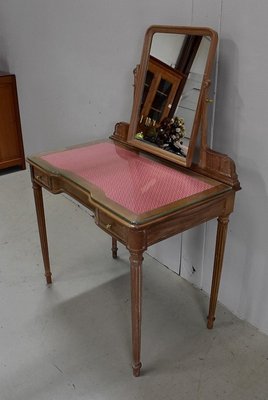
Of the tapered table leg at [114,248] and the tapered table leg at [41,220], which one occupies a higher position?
the tapered table leg at [41,220]

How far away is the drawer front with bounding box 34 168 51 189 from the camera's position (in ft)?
5.50

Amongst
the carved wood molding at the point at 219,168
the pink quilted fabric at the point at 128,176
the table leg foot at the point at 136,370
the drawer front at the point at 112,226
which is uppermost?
the carved wood molding at the point at 219,168

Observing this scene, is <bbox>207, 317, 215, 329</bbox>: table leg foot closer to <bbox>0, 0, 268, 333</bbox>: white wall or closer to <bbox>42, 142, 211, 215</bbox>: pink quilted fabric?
<bbox>0, 0, 268, 333</bbox>: white wall

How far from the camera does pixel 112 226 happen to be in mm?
1363

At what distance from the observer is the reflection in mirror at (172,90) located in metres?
1.53

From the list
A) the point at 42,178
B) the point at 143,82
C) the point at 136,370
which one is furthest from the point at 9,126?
the point at 136,370

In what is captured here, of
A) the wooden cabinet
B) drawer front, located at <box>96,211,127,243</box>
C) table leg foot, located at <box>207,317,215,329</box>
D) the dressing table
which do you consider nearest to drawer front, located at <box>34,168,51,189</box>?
the dressing table

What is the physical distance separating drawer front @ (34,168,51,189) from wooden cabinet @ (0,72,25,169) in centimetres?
160

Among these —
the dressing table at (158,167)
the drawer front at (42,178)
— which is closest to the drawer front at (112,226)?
the dressing table at (158,167)

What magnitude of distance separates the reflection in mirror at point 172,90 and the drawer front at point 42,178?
427mm

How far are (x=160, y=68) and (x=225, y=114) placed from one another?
1.09 ft

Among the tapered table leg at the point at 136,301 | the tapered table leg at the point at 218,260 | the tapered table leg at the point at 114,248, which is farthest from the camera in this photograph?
the tapered table leg at the point at 114,248

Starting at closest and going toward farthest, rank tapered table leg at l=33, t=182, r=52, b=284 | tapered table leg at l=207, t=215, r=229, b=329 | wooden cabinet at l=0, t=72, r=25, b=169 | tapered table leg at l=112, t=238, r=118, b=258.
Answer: tapered table leg at l=207, t=215, r=229, b=329 < tapered table leg at l=33, t=182, r=52, b=284 < tapered table leg at l=112, t=238, r=118, b=258 < wooden cabinet at l=0, t=72, r=25, b=169

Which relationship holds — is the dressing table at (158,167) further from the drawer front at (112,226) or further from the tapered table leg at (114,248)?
the tapered table leg at (114,248)
